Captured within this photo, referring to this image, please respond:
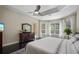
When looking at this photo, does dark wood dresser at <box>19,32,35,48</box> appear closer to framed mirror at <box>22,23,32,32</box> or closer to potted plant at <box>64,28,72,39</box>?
framed mirror at <box>22,23,32,32</box>

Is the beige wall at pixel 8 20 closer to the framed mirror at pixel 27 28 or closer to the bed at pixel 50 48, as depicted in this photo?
the framed mirror at pixel 27 28

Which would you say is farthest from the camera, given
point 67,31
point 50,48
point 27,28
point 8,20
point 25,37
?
point 27,28

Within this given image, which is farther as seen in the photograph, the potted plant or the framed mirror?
the framed mirror

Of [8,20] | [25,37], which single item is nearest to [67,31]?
[25,37]

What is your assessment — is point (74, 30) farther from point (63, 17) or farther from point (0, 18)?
point (0, 18)

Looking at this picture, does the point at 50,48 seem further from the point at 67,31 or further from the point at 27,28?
the point at 27,28

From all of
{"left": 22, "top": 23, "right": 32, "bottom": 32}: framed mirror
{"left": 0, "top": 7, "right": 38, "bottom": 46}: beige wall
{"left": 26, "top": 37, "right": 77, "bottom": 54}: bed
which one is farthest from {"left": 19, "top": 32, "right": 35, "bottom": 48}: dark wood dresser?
{"left": 26, "top": 37, "right": 77, "bottom": 54}: bed

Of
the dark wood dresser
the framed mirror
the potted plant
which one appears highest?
the framed mirror

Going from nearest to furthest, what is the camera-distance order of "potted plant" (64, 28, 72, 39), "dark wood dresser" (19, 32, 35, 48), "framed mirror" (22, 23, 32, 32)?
"potted plant" (64, 28, 72, 39), "dark wood dresser" (19, 32, 35, 48), "framed mirror" (22, 23, 32, 32)

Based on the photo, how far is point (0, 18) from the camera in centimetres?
311

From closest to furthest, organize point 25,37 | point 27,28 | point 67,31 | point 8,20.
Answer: point 8,20
point 67,31
point 25,37
point 27,28

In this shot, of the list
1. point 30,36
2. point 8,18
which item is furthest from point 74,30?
point 8,18

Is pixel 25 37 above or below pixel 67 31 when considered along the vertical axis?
below

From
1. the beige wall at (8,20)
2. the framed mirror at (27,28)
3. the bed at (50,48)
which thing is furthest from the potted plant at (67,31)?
the beige wall at (8,20)
